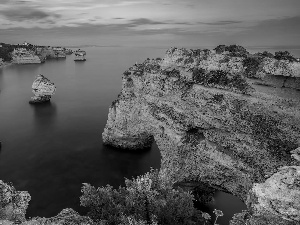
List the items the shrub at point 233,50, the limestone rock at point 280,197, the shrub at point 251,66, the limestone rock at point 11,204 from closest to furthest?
the limestone rock at point 280,197 → the limestone rock at point 11,204 → the shrub at point 251,66 → the shrub at point 233,50

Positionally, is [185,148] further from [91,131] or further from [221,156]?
[91,131]

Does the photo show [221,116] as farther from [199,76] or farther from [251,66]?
[251,66]

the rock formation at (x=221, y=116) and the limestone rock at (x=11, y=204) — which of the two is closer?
the limestone rock at (x=11, y=204)

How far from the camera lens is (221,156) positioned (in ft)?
90.5

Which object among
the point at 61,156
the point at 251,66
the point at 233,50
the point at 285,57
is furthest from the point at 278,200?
the point at 61,156

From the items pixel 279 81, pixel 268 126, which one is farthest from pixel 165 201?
pixel 279 81

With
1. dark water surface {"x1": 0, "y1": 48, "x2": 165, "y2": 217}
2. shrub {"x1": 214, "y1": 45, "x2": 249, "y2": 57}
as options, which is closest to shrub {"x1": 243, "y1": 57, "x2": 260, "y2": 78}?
shrub {"x1": 214, "y1": 45, "x2": 249, "y2": 57}

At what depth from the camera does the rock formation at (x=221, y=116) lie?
23906 millimetres

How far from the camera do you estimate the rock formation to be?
23.9m

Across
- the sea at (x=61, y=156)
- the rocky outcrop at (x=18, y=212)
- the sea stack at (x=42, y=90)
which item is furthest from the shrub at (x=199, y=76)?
the sea stack at (x=42, y=90)

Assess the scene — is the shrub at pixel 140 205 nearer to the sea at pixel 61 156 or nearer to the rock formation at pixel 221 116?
the rock formation at pixel 221 116

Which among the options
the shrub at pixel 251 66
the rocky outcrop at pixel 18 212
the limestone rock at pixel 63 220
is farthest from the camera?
the shrub at pixel 251 66

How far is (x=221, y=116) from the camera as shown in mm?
26938

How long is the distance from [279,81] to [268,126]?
Answer: 4.23 m
